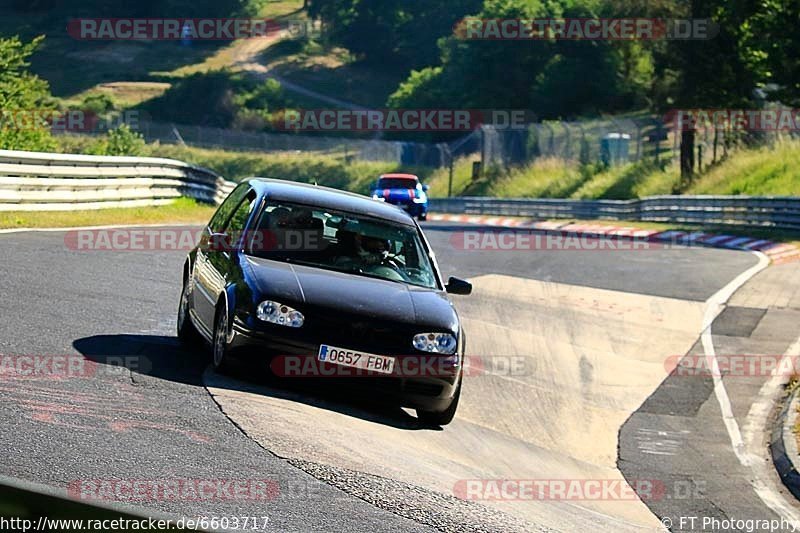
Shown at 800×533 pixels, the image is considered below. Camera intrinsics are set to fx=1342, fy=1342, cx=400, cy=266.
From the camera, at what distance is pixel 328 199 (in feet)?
34.4

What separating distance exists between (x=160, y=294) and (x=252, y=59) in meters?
118

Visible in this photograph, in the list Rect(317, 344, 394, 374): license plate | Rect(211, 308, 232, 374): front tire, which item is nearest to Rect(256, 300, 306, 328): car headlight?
Rect(317, 344, 394, 374): license plate

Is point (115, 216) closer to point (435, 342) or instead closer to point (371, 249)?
point (371, 249)

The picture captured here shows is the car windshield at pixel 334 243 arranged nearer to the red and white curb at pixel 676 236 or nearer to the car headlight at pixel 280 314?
the car headlight at pixel 280 314

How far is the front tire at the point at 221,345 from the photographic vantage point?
9.27 meters

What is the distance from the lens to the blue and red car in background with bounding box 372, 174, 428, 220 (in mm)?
36062

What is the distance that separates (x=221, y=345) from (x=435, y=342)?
1.49 metres

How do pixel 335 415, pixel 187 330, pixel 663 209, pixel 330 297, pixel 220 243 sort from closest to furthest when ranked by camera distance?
1. pixel 335 415
2. pixel 330 297
3. pixel 220 243
4. pixel 187 330
5. pixel 663 209

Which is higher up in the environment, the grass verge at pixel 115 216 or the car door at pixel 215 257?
the car door at pixel 215 257

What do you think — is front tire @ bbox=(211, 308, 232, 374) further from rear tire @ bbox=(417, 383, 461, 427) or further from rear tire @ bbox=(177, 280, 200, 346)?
rear tire @ bbox=(417, 383, 461, 427)

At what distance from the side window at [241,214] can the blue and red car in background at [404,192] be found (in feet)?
82.1

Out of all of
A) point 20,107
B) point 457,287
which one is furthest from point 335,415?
point 20,107

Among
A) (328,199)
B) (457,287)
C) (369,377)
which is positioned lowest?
(369,377)

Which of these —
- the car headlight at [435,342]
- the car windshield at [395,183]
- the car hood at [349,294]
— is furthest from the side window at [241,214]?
the car windshield at [395,183]
